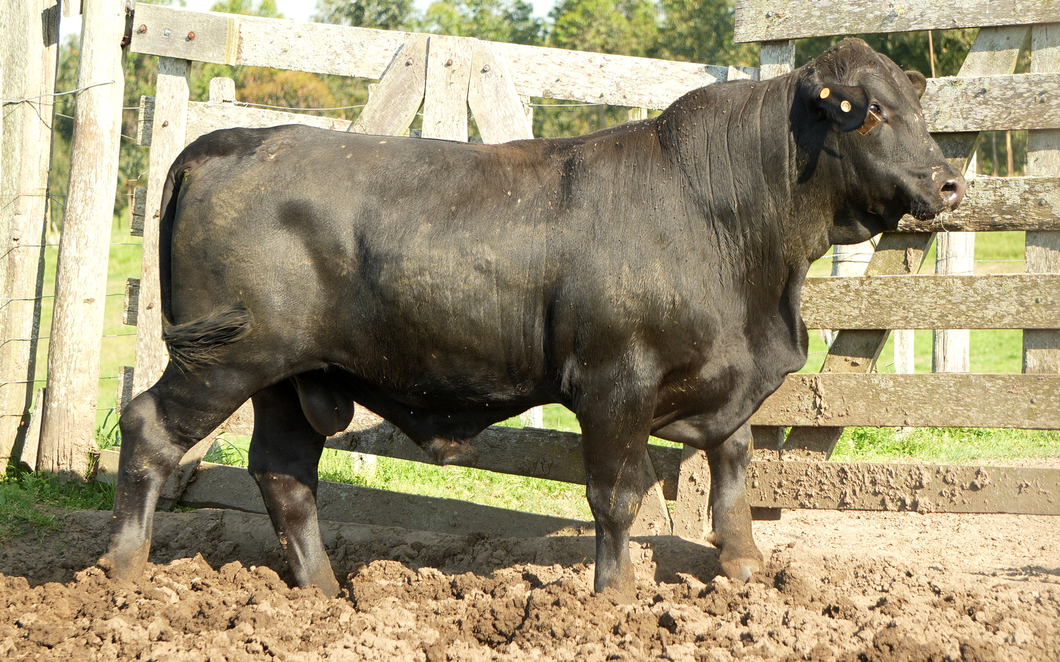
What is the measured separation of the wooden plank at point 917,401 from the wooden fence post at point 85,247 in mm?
3690

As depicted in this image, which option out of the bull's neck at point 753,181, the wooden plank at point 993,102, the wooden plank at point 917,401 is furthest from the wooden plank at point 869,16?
the wooden plank at point 917,401

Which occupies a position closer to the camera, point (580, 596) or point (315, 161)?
point (580, 596)

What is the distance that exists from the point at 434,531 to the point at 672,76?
8.71 ft

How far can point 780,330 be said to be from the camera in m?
3.90

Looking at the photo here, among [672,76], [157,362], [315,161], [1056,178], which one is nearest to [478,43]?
[672,76]

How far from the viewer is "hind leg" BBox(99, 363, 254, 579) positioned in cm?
389

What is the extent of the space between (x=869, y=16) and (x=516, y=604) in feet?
10.2

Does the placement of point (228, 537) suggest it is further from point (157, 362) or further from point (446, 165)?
point (446, 165)

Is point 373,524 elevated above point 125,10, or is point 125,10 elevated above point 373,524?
point 125,10

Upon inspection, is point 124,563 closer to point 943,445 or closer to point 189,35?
point 189,35

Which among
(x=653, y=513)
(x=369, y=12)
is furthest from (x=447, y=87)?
(x=369, y=12)

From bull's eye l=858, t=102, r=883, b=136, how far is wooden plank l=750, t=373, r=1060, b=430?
1.30 m

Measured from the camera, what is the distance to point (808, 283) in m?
4.46

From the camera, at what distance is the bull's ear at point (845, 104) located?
355cm
